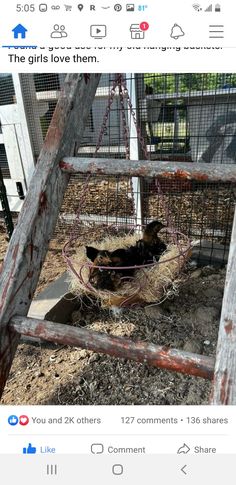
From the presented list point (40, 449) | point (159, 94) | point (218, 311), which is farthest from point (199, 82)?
point (40, 449)

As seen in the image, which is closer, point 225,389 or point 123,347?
point 225,389

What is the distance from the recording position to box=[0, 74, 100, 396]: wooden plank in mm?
1226

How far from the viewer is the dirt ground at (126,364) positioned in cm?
169

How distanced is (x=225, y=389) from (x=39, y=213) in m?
0.84

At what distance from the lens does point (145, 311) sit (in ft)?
7.47

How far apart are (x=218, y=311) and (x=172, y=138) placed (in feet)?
5.21
